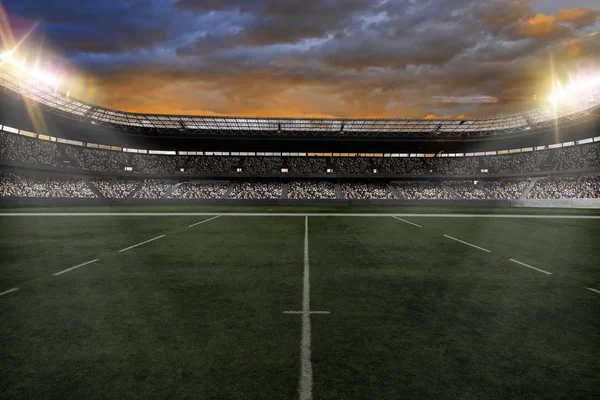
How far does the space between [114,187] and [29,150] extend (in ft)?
38.9

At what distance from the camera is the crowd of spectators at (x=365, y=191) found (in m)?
55.7

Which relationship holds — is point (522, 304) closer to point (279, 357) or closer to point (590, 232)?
point (279, 357)

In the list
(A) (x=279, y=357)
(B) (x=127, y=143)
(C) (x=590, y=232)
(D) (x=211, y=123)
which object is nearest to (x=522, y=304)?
(A) (x=279, y=357)

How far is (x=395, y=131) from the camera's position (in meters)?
54.9

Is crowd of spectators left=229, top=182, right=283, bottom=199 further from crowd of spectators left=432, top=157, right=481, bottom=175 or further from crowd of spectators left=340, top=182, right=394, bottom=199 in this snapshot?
crowd of spectators left=432, top=157, right=481, bottom=175

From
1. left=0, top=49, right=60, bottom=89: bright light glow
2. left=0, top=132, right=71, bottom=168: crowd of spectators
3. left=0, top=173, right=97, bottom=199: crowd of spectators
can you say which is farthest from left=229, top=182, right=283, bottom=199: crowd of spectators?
left=0, top=49, right=60, bottom=89: bright light glow

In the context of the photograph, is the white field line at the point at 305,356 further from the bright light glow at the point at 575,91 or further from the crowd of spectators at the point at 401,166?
the crowd of spectators at the point at 401,166

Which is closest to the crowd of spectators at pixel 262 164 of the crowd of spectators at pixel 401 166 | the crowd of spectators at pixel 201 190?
the crowd of spectators at pixel 201 190

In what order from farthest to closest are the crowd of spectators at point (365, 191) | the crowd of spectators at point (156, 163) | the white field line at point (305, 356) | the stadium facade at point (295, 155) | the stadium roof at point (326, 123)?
the crowd of spectators at point (156, 163)
the crowd of spectators at point (365, 191)
the stadium facade at point (295, 155)
the stadium roof at point (326, 123)
the white field line at point (305, 356)

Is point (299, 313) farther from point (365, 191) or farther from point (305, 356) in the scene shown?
point (365, 191)

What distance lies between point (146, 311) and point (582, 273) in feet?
31.9

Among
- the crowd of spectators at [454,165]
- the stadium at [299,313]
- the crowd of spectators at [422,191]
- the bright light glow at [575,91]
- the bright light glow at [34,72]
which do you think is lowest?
the stadium at [299,313]

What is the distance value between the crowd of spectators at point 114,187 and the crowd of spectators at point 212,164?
1000 cm

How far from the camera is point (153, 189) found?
5466cm
